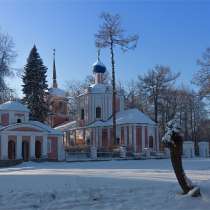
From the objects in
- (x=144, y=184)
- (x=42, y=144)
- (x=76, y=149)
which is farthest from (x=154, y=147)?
(x=144, y=184)

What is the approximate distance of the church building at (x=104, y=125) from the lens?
45.7 m

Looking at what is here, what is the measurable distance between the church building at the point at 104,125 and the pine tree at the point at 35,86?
4.90 metres

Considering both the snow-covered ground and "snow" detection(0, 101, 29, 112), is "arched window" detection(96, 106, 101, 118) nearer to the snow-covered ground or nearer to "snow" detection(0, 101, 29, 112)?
"snow" detection(0, 101, 29, 112)

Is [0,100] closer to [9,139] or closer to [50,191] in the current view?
[9,139]

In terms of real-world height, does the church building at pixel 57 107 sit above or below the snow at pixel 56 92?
below

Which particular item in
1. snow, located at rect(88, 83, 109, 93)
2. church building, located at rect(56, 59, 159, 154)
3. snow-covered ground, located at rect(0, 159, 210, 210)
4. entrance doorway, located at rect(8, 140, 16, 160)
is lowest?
snow-covered ground, located at rect(0, 159, 210, 210)

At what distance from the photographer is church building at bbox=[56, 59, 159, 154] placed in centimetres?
4572

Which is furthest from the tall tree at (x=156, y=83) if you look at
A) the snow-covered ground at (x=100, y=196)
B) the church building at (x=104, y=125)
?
the snow-covered ground at (x=100, y=196)

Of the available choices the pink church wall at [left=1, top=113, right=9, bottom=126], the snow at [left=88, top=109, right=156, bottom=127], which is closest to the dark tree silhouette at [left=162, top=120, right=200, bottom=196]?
the pink church wall at [left=1, top=113, right=9, bottom=126]

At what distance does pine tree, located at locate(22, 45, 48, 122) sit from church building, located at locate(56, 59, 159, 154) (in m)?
4.90

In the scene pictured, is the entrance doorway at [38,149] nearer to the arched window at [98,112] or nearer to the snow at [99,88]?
the arched window at [98,112]

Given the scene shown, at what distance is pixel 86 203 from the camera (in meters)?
12.8

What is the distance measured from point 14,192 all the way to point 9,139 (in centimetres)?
2564

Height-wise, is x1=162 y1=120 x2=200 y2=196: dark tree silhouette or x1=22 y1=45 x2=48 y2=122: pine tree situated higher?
x1=22 y1=45 x2=48 y2=122: pine tree
